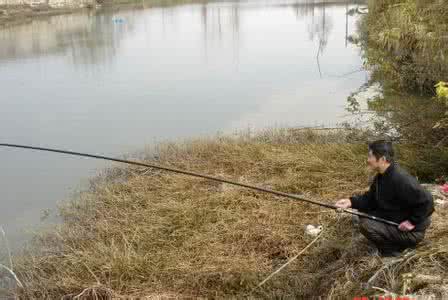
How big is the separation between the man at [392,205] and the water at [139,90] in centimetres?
376

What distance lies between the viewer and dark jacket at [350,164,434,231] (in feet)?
9.38

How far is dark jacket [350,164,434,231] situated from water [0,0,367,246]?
12.6 ft

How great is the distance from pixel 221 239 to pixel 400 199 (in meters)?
1.86

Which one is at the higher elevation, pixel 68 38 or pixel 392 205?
pixel 68 38

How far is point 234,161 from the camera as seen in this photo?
20.0 feet

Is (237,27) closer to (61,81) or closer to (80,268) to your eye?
(61,81)

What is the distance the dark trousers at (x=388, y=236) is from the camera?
3002 mm

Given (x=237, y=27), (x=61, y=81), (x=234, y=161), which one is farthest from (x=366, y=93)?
(x=237, y=27)

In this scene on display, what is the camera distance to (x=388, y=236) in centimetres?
309

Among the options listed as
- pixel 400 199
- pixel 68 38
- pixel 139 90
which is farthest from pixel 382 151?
pixel 68 38

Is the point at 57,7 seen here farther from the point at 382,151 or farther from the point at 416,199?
the point at 416,199

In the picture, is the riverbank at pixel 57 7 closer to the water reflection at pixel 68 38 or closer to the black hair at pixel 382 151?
the water reflection at pixel 68 38

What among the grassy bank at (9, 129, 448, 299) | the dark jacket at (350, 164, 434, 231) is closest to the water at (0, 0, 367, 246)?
the grassy bank at (9, 129, 448, 299)

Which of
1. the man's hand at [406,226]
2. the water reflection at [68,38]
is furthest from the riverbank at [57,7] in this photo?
the man's hand at [406,226]
